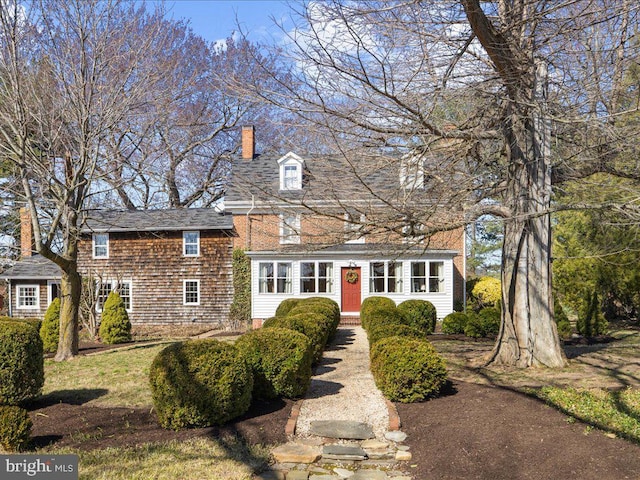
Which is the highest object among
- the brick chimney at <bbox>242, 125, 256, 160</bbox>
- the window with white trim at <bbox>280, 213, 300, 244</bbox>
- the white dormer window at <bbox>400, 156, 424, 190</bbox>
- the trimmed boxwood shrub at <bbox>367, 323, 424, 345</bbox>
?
the brick chimney at <bbox>242, 125, 256, 160</bbox>

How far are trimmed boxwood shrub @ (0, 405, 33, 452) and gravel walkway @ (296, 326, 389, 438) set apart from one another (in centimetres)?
290

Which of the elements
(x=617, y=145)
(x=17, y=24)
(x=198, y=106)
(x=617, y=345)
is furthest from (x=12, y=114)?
(x=198, y=106)

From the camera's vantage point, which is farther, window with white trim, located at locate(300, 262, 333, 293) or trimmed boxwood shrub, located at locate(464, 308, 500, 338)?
window with white trim, located at locate(300, 262, 333, 293)

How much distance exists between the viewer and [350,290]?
22.9 metres

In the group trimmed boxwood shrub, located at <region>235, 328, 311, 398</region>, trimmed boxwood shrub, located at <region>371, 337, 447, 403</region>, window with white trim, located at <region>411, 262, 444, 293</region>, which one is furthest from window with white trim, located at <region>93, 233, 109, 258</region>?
trimmed boxwood shrub, located at <region>371, 337, 447, 403</region>

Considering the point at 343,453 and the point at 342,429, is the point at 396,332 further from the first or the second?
the point at 343,453

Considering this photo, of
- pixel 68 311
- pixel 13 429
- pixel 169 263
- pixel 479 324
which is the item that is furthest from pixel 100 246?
pixel 13 429

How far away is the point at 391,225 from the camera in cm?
827

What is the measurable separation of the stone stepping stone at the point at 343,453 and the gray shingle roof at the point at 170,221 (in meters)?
18.5

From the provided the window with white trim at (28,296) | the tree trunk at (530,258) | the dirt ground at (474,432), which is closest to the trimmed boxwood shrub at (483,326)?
the tree trunk at (530,258)

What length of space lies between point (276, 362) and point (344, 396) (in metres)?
1.40

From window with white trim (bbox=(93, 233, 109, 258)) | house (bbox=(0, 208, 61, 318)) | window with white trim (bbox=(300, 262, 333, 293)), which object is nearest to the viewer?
window with white trim (bbox=(300, 262, 333, 293))

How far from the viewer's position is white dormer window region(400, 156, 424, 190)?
8.06m

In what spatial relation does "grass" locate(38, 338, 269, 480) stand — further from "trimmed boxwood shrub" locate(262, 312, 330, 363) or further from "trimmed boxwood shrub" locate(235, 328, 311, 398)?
"trimmed boxwood shrub" locate(262, 312, 330, 363)
